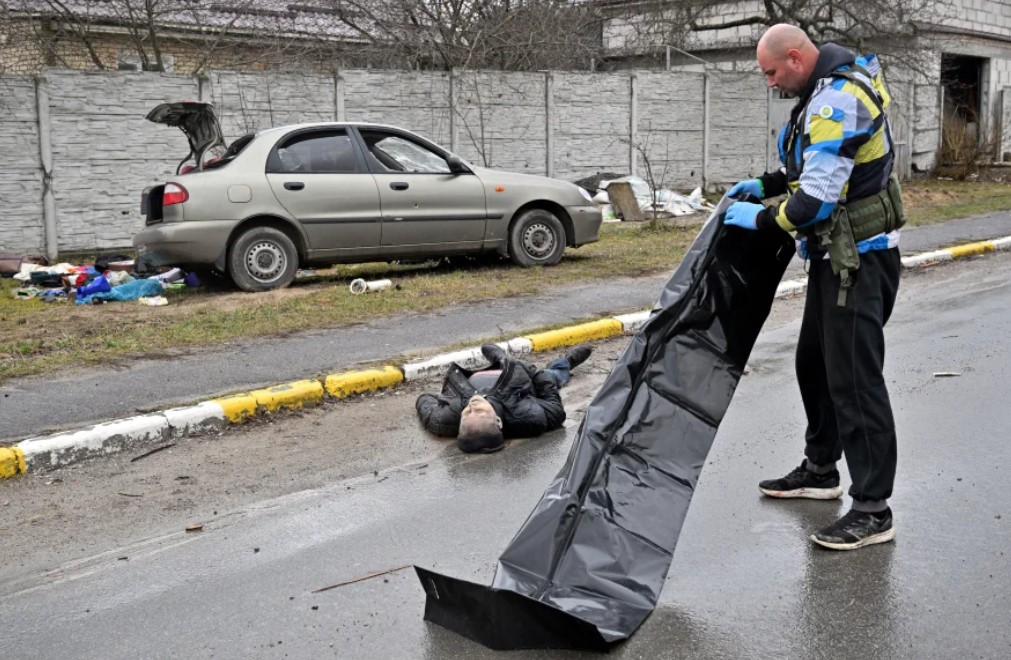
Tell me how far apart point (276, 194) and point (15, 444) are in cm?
504

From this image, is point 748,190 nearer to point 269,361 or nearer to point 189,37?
point 269,361

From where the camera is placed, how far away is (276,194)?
10.3m

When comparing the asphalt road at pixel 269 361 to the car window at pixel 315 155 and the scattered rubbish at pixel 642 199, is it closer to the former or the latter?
the car window at pixel 315 155

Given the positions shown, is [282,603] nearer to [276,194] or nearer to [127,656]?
[127,656]

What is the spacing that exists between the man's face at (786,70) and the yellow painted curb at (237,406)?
3.79 metres

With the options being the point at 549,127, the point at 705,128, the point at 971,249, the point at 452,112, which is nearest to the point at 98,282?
the point at 452,112

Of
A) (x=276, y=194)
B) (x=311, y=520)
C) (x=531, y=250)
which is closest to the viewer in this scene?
(x=311, y=520)

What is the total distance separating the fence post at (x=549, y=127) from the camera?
1788 cm

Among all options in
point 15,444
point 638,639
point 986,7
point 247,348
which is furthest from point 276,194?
point 986,7

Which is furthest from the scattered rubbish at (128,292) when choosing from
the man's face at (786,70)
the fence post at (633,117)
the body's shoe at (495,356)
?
the fence post at (633,117)

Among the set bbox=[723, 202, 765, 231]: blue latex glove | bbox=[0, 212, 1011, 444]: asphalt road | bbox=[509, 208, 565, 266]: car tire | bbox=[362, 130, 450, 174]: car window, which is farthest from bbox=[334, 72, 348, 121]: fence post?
bbox=[723, 202, 765, 231]: blue latex glove

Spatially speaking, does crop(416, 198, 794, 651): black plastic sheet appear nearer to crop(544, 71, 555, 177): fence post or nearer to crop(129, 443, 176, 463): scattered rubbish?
crop(129, 443, 176, 463): scattered rubbish

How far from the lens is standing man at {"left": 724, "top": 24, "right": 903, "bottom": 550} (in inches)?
153

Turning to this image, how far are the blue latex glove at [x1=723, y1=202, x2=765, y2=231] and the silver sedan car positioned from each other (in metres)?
6.94
